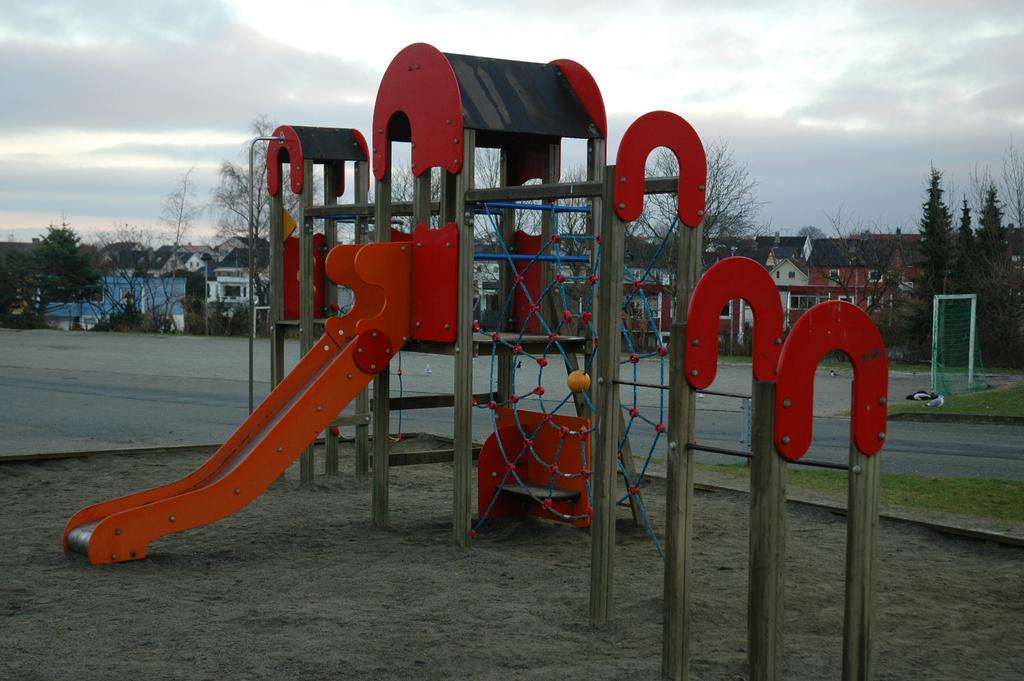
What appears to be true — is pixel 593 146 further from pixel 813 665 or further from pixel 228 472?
pixel 813 665

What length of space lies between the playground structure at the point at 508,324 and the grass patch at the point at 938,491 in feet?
8.79

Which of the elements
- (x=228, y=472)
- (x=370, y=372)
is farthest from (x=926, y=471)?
(x=228, y=472)

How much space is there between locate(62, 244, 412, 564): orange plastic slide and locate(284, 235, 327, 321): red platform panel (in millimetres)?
2544

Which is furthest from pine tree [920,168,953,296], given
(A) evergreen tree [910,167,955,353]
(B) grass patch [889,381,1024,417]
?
(B) grass patch [889,381,1024,417]

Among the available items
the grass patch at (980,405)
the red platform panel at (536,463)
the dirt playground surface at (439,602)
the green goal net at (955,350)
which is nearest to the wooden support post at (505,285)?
the red platform panel at (536,463)

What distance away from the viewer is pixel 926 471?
36.1 feet

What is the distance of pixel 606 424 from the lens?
5.29 metres

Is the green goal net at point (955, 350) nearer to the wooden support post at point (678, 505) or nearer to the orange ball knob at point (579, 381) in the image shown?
the orange ball knob at point (579, 381)

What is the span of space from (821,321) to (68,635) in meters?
3.70

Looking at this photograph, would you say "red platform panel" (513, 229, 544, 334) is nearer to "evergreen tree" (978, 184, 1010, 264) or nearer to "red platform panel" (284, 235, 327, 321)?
"red platform panel" (284, 235, 327, 321)

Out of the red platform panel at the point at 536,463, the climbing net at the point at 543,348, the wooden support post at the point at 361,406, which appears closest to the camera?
the climbing net at the point at 543,348

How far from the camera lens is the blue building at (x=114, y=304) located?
167 ft

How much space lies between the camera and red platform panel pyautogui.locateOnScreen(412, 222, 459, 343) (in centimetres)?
723

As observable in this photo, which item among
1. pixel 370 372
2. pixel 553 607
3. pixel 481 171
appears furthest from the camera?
pixel 481 171
